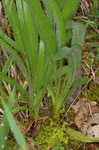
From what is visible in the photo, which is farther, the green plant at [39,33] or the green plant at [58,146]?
the green plant at [58,146]

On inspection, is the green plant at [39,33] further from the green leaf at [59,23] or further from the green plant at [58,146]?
the green plant at [58,146]

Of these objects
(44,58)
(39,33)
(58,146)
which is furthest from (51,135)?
(39,33)

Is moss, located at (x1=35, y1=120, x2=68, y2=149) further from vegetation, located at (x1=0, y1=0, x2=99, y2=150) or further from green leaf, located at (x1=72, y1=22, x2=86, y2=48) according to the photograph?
green leaf, located at (x1=72, y1=22, x2=86, y2=48)

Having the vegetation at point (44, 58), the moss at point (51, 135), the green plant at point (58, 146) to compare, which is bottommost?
the green plant at point (58, 146)

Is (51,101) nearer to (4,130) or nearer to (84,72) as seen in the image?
(84,72)

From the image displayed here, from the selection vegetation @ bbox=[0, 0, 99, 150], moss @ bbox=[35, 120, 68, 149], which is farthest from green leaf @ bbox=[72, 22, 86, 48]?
moss @ bbox=[35, 120, 68, 149]

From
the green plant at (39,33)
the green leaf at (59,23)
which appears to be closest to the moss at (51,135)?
the green plant at (39,33)

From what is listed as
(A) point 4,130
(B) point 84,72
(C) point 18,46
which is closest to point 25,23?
(C) point 18,46

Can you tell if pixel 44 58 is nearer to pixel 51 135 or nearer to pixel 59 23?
pixel 59 23
